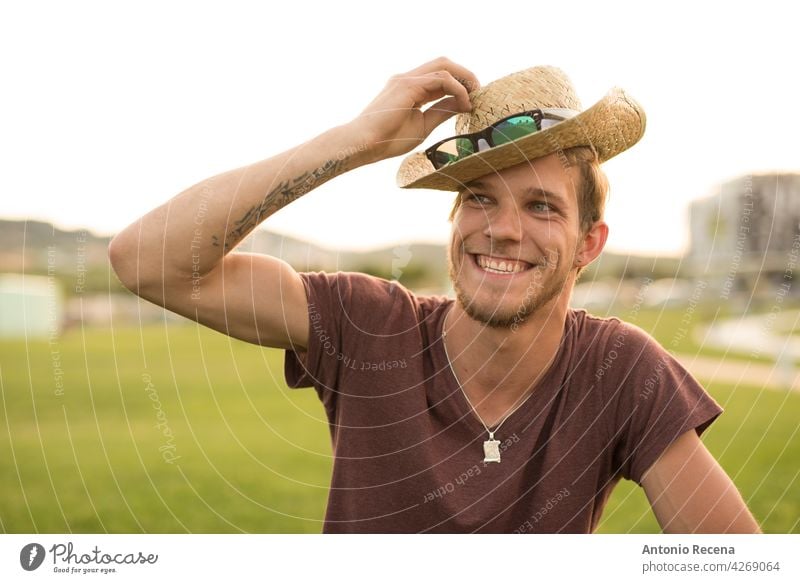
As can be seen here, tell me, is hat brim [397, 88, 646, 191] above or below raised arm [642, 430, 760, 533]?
above

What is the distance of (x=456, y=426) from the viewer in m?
1.98

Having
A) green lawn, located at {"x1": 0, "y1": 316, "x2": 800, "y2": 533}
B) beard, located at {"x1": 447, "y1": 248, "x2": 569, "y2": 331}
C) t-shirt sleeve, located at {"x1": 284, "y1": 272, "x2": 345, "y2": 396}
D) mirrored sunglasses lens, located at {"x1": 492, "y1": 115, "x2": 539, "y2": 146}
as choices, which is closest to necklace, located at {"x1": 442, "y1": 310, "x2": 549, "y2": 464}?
beard, located at {"x1": 447, "y1": 248, "x2": 569, "y2": 331}

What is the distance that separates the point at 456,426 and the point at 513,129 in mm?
700

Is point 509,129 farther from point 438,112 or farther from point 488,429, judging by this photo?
point 488,429

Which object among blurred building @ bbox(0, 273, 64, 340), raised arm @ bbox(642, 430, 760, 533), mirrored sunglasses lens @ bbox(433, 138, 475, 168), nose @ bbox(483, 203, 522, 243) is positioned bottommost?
blurred building @ bbox(0, 273, 64, 340)

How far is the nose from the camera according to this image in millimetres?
1938

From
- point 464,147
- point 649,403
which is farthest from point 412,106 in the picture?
point 649,403

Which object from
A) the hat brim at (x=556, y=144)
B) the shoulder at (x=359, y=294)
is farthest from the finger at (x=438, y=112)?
the shoulder at (x=359, y=294)

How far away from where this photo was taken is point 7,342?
68.1 feet

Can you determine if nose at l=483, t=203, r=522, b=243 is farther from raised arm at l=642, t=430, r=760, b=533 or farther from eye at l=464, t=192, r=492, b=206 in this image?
raised arm at l=642, t=430, r=760, b=533
